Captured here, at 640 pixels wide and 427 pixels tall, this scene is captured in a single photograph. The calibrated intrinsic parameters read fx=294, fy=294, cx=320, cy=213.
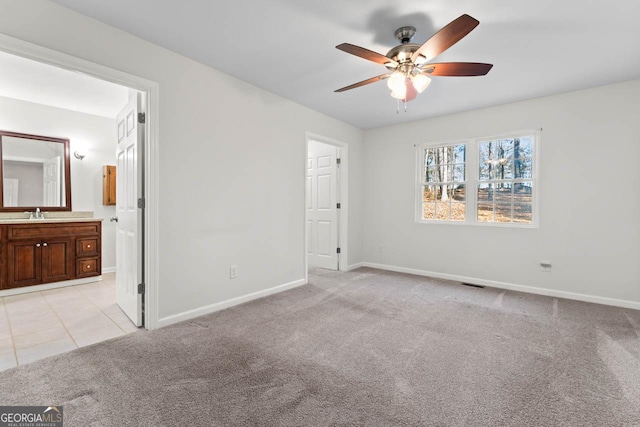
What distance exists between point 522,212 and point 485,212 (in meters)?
0.44

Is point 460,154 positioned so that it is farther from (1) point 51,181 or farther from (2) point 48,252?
(1) point 51,181

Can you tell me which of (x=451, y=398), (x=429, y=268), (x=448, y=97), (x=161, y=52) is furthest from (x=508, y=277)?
(x=161, y=52)

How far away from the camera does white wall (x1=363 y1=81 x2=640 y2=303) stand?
328 cm

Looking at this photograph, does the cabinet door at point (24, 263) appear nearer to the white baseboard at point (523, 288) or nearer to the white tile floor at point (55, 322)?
the white tile floor at point (55, 322)

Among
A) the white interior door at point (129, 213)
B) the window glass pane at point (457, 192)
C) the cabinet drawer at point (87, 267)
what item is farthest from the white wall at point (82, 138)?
the window glass pane at point (457, 192)

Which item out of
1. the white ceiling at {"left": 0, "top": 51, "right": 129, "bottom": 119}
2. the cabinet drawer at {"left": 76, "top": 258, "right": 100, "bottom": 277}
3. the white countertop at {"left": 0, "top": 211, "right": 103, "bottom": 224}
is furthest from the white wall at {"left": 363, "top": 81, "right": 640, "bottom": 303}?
the white countertop at {"left": 0, "top": 211, "right": 103, "bottom": 224}

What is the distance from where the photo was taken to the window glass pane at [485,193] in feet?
13.8

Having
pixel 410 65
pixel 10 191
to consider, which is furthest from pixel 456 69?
pixel 10 191

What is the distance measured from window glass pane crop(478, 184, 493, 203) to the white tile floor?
4.50 meters

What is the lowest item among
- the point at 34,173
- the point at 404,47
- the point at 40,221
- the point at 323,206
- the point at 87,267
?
the point at 87,267

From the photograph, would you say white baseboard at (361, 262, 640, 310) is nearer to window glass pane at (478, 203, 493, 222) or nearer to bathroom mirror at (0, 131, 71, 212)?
window glass pane at (478, 203, 493, 222)

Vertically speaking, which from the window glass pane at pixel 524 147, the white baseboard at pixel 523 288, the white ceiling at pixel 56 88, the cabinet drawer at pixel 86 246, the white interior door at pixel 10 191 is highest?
the white ceiling at pixel 56 88

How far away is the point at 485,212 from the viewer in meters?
4.24

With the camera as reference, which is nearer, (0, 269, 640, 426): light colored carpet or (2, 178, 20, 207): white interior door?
(0, 269, 640, 426): light colored carpet
